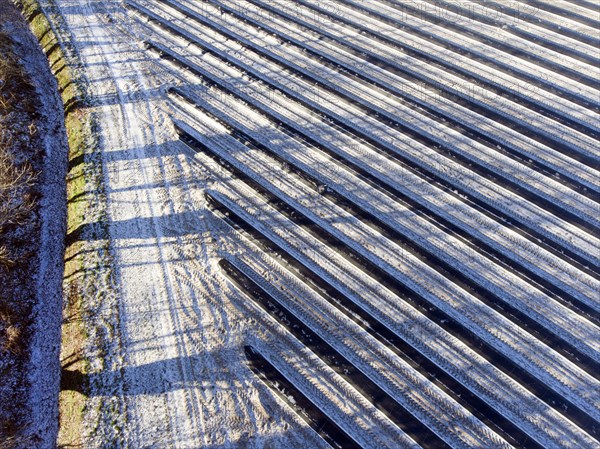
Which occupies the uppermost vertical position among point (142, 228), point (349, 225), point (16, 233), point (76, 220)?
point (76, 220)

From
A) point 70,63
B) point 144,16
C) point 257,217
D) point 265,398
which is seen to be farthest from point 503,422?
point 144,16

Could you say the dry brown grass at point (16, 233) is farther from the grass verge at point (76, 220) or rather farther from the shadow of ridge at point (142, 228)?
the shadow of ridge at point (142, 228)

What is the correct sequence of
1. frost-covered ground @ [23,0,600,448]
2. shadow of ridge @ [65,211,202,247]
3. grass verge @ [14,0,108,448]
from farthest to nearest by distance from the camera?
shadow of ridge @ [65,211,202,247]
grass verge @ [14,0,108,448]
frost-covered ground @ [23,0,600,448]

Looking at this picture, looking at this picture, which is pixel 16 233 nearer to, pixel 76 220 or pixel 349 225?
pixel 76 220

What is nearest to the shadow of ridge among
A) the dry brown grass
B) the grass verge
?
the grass verge

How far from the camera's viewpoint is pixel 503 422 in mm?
9492

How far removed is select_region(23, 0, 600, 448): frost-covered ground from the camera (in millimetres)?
9844

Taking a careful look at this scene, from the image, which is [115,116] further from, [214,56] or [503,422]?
[503,422]

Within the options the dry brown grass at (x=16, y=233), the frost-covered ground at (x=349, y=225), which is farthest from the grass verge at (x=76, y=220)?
the dry brown grass at (x=16, y=233)

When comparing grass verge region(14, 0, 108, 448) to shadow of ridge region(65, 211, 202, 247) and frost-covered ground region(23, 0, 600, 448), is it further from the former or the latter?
frost-covered ground region(23, 0, 600, 448)

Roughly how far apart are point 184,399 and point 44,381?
11.8ft

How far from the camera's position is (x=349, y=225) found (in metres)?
12.3

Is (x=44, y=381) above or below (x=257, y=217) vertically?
below

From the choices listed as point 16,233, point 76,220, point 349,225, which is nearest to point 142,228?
point 76,220
